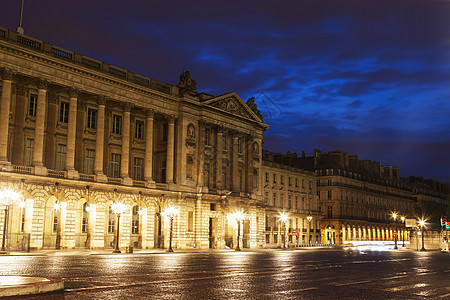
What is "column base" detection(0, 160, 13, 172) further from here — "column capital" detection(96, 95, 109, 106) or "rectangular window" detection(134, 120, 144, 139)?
"rectangular window" detection(134, 120, 144, 139)

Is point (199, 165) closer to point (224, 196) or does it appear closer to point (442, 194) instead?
point (224, 196)

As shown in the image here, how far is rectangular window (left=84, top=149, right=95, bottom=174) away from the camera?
57.6m

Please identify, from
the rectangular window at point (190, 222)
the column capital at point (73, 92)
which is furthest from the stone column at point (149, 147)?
the column capital at point (73, 92)

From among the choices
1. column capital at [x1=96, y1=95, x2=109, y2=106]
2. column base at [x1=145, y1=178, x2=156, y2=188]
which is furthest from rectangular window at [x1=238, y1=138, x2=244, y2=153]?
column capital at [x1=96, y1=95, x2=109, y2=106]

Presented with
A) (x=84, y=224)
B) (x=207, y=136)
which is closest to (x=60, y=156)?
(x=84, y=224)

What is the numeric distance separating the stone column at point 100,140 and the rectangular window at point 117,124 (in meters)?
3.67

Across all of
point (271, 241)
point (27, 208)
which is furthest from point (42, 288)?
point (271, 241)

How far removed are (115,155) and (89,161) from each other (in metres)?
4.00

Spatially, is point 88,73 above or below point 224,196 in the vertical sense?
above

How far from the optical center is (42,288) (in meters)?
13.2

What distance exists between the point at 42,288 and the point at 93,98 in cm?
4727

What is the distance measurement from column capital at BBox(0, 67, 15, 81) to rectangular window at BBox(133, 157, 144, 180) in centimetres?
1964

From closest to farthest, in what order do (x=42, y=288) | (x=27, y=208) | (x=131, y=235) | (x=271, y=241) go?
(x=42, y=288), (x=27, y=208), (x=131, y=235), (x=271, y=241)

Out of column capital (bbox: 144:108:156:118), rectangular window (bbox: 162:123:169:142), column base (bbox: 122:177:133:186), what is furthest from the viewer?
rectangular window (bbox: 162:123:169:142)
